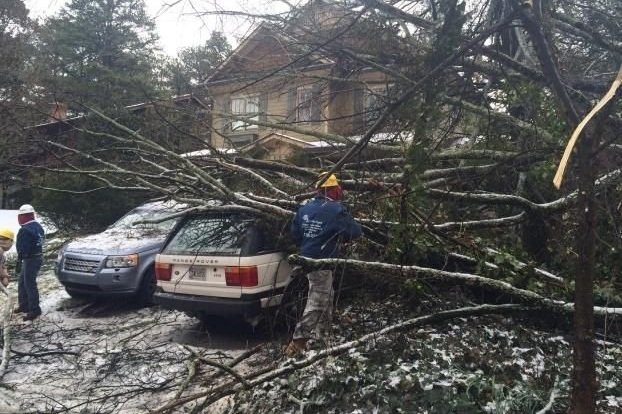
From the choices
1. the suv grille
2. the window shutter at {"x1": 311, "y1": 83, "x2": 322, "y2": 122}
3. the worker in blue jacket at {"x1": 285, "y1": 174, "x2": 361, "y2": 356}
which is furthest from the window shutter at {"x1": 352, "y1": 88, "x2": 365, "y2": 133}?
the suv grille

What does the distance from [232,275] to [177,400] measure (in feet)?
6.78

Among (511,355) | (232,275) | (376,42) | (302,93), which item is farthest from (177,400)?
(302,93)

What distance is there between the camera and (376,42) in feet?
15.1

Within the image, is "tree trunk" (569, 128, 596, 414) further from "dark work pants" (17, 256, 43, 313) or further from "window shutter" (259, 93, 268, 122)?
"dark work pants" (17, 256, 43, 313)

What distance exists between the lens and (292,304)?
5.62 meters

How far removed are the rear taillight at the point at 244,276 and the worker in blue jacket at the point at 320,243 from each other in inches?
31.2

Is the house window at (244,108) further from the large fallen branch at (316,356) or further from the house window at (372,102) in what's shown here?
the large fallen branch at (316,356)

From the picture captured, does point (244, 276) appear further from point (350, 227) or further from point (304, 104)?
point (304, 104)

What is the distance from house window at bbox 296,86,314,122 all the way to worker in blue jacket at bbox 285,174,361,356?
1361 millimetres

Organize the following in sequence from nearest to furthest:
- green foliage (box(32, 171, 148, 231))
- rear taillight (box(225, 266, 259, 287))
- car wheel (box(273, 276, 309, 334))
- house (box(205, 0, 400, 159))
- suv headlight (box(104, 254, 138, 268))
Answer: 1. house (box(205, 0, 400, 159))
2. car wheel (box(273, 276, 309, 334))
3. rear taillight (box(225, 266, 259, 287))
4. suv headlight (box(104, 254, 138, 268))
5. green foliage (box(32, 171, 148, 231))

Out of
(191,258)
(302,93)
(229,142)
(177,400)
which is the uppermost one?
(302,93)

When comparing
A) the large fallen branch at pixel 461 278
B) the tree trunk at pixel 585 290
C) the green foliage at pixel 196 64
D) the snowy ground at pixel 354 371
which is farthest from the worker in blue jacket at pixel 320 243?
the tree trunk at pixel 585 290

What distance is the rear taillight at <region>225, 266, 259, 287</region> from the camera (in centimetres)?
568

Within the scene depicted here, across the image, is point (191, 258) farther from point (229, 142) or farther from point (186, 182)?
point (229, 142)
